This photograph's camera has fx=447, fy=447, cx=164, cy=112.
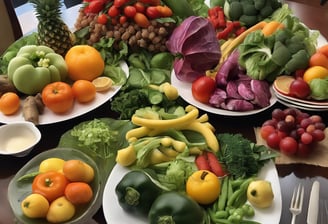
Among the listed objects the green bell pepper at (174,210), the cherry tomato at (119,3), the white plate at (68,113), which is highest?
the cherry tomato at (119,3)

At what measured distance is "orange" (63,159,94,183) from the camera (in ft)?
3.13

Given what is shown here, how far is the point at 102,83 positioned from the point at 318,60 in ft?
2.07

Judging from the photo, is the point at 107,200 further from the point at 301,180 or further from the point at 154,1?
the point at 154,1

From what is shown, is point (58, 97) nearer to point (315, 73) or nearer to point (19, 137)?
point (19, 137)

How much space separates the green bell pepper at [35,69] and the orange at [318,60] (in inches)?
A: 28.6

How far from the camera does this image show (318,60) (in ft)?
4.16

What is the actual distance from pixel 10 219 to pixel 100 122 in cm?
31

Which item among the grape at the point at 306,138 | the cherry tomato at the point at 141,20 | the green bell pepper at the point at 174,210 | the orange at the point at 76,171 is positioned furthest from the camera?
the cherry tomato at the point at 141,20

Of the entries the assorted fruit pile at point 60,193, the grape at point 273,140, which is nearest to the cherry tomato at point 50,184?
the assorted fruit pile at point 60,193

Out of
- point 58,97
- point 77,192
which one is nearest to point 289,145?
point 77,192

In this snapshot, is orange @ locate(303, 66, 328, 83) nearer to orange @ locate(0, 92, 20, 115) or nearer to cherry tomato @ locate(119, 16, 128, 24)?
cherry tomato @ locate(119, 16, 128, 24)

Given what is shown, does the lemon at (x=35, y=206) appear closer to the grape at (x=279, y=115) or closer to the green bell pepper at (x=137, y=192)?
the green bell pepper at (x=137, y=192)

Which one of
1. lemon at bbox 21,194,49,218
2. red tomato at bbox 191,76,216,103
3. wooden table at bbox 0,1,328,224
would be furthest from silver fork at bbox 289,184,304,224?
lemon at bbox 21,194,49,218

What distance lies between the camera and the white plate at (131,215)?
0.92 meters
